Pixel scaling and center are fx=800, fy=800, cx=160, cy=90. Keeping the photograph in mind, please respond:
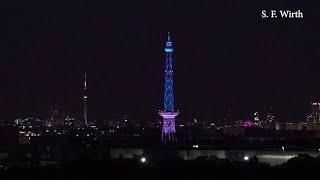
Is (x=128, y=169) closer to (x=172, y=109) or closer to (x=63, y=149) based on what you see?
(x=63, y=149)

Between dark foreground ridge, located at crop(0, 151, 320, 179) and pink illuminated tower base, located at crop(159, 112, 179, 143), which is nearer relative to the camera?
dark foreground ridge, located at crop(0, 151, 320, 179)

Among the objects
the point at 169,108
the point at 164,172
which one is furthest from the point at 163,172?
the point at 169,108

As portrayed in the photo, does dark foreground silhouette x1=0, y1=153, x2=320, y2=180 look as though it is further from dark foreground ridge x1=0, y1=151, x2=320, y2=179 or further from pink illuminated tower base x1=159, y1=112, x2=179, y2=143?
pink illuminated tower base x1=159, y1=112, x2=179, y2=143

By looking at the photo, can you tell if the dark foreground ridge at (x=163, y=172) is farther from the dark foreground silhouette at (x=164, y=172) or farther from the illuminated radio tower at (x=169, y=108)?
the illuminated radio tower at (x=169, y=108)

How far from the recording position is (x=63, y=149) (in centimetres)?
3688

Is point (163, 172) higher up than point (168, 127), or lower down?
lower down

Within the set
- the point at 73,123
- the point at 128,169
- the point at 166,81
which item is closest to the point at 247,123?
the point at 73,123

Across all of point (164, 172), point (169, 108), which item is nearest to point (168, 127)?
point (169, 108)

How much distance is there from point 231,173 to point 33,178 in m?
4.99

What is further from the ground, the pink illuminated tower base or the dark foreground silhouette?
the pink illuminated tower base

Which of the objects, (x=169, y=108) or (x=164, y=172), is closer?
(x=164, y=172)

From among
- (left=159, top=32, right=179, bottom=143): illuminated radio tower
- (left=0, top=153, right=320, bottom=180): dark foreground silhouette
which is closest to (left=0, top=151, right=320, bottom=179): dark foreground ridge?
(left=0, top=153, right=320, bottom=180): dark foreground silhouette

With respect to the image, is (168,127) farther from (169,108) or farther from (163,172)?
(163,172)

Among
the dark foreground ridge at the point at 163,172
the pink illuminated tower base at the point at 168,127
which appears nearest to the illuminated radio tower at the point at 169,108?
the pink illuminated tower base at the point at 168,127
